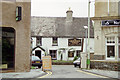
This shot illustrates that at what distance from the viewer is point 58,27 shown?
4047 centimetres

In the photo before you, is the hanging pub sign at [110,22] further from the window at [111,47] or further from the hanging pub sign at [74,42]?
the hanging pub sign at [74,42]

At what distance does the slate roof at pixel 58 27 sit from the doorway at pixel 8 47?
2268cm

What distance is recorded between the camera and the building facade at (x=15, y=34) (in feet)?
50.5

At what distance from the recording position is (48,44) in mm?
38625

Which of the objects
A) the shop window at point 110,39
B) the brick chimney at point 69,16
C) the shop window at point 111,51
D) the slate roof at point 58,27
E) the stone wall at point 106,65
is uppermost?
the brick chimney at point 69,16

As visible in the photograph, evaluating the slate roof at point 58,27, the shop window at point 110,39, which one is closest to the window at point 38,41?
the slate roof at point 58,27

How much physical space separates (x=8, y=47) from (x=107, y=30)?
29.1ft

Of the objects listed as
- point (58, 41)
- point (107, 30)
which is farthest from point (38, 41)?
point (107, 30)

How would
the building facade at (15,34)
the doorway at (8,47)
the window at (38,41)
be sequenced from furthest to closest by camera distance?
the window at (38,41) < the doorway at (8,47) < the building facade at (15,34)

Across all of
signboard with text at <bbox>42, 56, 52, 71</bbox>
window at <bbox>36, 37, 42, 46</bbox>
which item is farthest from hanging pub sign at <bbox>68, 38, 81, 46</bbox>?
signboard with text at <bbox>42, 56, 52, 71</bbox>

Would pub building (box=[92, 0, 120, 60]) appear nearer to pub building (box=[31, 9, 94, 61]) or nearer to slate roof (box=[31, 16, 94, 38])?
pub building (box=[31, 9, 94, 61])

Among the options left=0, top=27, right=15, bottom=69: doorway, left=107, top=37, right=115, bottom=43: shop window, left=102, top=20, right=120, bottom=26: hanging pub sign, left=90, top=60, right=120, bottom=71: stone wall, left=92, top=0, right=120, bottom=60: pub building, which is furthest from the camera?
left=107, top=37, right=115, bottom=43: shop window

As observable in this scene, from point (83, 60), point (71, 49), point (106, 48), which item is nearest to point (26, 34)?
point (83, 60)

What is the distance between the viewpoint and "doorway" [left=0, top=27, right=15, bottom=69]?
52.0 ft
